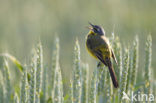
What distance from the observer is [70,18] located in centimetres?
961

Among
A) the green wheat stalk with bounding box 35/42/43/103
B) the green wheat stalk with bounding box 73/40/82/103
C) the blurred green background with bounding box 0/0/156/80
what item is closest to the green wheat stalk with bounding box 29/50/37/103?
the green wheat stalk with bounding box 35/42/43/103

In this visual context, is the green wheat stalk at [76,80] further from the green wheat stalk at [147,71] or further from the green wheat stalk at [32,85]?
the green wheat stalk at [147,71]

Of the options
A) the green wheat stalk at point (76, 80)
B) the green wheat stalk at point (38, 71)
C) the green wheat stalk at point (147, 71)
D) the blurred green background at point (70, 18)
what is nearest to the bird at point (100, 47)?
the green wheat stalk at point (147, 71)

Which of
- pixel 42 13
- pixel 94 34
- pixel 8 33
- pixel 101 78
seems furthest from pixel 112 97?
pixel 42 13

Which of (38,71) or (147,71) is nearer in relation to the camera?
(38,71)

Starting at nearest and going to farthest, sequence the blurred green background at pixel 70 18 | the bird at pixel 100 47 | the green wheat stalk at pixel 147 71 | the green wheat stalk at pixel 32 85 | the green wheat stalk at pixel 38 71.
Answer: the green wheat stalk at pixel 32 85, the green wheat stalk at pixel 38 71, the green wheat stalk at pixel 147 71, the bird at pixel 100 47, the blurred green background at pixel 70 18

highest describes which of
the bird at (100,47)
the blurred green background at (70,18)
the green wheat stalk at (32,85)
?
the blurred green background at (70,18)

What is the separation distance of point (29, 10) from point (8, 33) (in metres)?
2.70

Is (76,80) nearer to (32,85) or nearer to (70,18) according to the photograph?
(32,85)

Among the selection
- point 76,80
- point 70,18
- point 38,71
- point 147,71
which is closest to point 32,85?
point 38,71

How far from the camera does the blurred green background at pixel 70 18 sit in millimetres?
8320

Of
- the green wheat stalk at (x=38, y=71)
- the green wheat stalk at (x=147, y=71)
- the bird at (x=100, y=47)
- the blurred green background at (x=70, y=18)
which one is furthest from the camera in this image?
the blurred green background at (x=70, y=18)

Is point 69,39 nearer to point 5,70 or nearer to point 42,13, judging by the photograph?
point 42,13

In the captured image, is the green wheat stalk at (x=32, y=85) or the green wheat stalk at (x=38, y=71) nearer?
the green wheat stalk at (x=32, y=85)
